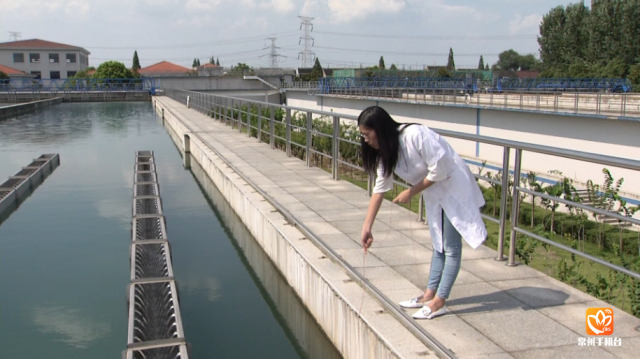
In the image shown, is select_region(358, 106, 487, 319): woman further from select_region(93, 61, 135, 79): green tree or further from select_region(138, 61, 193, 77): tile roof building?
select_region(138, 61, 193, 77): tile roof building

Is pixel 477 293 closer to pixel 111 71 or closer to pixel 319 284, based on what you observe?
pixel 319 284

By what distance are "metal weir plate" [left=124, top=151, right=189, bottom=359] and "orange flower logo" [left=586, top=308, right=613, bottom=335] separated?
2.78 m

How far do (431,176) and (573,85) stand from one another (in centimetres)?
5844

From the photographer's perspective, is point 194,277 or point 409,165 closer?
point 409,165

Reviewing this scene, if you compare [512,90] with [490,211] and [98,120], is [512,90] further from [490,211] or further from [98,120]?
[490,211]

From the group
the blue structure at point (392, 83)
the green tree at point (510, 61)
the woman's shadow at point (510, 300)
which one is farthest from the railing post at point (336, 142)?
the green tree at point (510, 61)

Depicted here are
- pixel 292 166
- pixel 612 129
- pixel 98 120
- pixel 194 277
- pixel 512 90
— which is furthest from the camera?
pixel 512 90

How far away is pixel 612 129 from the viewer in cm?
2061

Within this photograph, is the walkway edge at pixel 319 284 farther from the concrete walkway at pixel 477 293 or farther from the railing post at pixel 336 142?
the railing post at pixel 336 142

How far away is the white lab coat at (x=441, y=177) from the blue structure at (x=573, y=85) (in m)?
46.6

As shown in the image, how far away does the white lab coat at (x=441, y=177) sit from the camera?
359 centimetres

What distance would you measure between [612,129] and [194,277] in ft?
58.1

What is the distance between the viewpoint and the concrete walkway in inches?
143

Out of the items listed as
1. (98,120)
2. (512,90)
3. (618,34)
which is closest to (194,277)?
(98,120)
